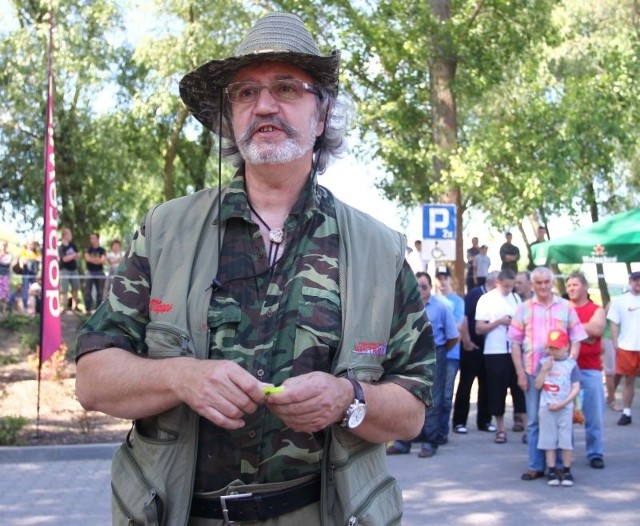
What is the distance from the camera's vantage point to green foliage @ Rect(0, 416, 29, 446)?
11.8 m

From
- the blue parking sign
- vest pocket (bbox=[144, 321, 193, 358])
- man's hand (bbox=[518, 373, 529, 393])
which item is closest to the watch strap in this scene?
vest pocket (bbox=[144, 321, 193, 358])

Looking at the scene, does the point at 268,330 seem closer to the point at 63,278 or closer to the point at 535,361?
the point at 535,361

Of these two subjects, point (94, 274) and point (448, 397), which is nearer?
point (448, 397)

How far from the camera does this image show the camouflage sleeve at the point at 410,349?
2.70m

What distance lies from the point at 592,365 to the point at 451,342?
72.3 inches

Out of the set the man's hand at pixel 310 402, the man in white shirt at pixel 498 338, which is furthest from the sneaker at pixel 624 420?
the man's hand at pixel 310 402

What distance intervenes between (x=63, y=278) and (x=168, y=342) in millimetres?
20967

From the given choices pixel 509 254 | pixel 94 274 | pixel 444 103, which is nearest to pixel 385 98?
pixel 444 103

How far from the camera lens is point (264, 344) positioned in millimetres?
2604

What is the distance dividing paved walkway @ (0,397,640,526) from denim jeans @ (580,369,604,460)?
0.24 meters

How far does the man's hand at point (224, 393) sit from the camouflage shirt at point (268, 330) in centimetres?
23

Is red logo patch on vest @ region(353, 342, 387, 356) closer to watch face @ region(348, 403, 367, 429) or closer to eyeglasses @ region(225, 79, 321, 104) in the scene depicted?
watch face @ region(348, 403, 367, 429)

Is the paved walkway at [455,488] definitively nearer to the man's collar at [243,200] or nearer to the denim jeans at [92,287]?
the man's collar at [243,200]

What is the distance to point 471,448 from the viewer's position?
12.2 m
